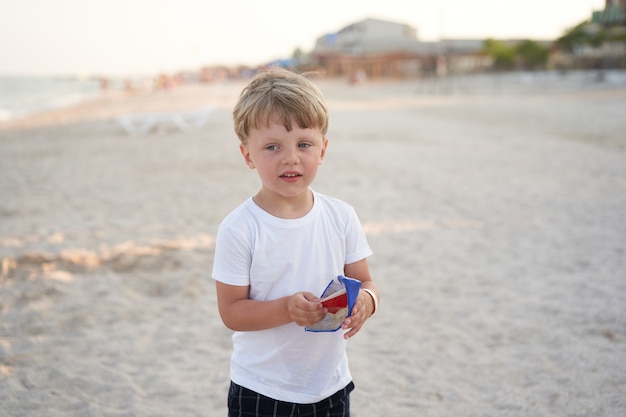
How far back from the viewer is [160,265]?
4770 millimetres

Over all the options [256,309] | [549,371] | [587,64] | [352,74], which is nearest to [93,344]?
[256,309]

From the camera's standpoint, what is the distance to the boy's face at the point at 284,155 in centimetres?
154

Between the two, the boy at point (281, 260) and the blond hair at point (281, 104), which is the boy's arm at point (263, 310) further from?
the blond hair at point (281, 104)

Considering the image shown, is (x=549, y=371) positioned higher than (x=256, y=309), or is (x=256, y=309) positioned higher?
(x=256, y=309)

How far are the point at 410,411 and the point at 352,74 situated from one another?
49722 millimetres

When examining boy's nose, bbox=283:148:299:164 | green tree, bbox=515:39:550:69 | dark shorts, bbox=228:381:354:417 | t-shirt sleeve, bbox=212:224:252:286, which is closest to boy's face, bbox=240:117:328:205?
boy's nose, bbox=283:148:299:164

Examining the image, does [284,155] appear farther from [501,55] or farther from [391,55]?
[391,55]

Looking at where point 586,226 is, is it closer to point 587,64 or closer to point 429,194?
point 429,194

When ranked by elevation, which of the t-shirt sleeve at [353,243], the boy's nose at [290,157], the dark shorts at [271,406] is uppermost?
the boy's nose at [290,157]

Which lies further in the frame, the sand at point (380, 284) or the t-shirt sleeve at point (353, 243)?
the sand at point (380, 284)

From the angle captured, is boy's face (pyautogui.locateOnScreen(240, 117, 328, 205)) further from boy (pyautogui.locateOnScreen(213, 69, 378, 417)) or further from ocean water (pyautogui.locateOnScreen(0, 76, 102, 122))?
ocean water (pyautogui.locateOnScreen(0, 76, 102, 122))

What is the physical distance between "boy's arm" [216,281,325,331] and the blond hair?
1.56ft

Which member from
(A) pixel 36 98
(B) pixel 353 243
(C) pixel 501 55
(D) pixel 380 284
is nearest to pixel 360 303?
(B) pixel 353 243

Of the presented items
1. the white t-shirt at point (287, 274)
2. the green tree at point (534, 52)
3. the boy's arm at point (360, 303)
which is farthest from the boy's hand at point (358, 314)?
the green tree at point (534, 52)
